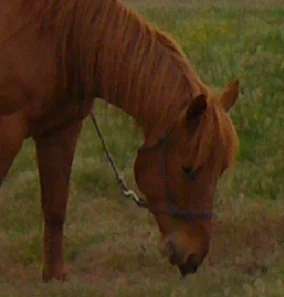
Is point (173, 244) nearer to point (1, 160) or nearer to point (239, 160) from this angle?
point (1, 160)

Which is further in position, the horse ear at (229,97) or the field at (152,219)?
the field at (152,219)

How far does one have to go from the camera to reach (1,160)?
4.31m

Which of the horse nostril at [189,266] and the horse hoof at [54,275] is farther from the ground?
the horse nostril at [189,266]

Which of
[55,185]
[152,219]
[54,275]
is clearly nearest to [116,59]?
[55,185]

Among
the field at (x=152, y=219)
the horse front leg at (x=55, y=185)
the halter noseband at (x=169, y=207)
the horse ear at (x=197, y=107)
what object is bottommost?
the field at (x=152, y=219)

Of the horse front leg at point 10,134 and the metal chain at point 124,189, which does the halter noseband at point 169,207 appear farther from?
the horse front leg at point 10,134

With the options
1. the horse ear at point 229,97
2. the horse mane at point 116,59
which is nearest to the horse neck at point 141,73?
the horse mane at point 116,59

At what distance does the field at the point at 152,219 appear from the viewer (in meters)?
4.45

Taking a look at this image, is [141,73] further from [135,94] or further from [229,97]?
[229,97]

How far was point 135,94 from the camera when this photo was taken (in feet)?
13.5

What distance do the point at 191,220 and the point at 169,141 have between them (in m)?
0.34

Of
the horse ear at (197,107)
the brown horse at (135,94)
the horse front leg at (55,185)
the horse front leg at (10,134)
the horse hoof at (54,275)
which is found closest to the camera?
the horse ear at (197,107)

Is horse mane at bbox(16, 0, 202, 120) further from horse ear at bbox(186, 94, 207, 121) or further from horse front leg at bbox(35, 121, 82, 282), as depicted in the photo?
horse front leg at bbox(35, 121, 82, 282)

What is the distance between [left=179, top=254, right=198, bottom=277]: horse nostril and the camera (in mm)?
4027
